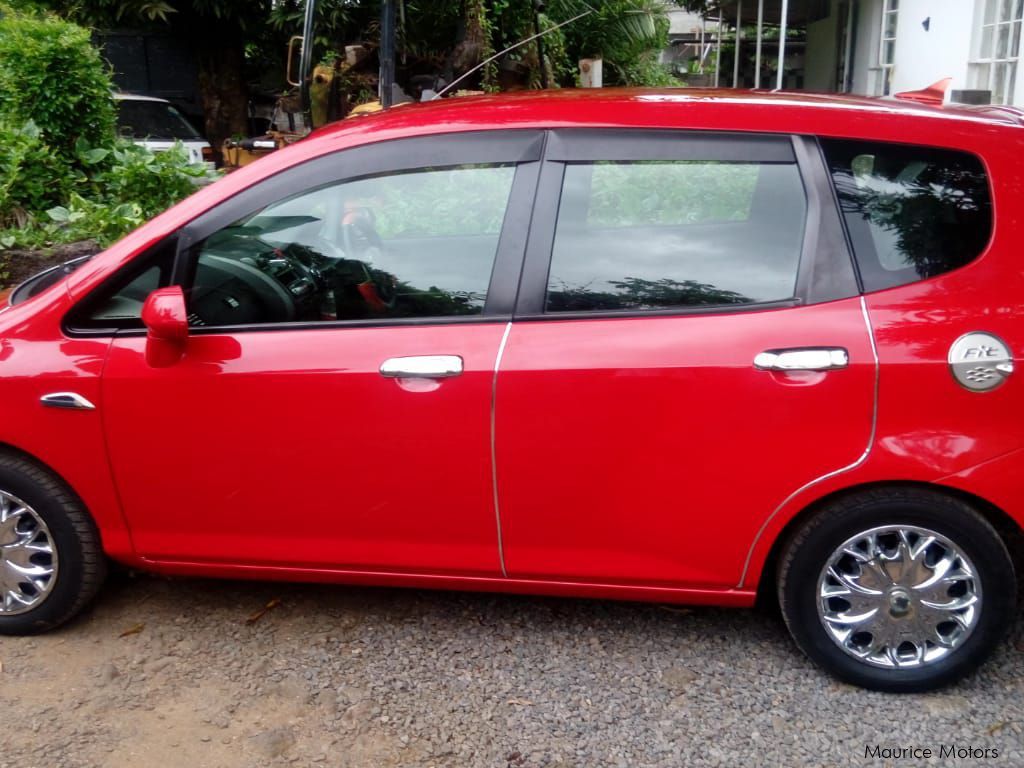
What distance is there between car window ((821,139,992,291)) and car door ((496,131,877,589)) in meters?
0.07

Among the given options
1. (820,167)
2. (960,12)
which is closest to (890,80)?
(960,12)

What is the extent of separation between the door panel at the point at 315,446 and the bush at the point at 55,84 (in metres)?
4.94

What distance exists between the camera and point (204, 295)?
127 inches

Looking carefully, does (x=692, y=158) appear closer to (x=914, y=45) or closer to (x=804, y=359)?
(x=804, y=359)

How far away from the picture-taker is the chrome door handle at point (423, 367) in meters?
2.98

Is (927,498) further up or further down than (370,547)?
further up

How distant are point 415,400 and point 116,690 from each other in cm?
134

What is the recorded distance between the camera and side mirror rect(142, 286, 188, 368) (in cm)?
295

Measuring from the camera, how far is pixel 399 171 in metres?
3.12

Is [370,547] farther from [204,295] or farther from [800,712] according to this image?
[800,712]

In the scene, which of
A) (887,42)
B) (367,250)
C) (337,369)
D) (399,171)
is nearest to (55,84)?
(367,250)

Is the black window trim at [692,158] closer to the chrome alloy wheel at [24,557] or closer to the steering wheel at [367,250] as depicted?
the steering wheel at [367,250]

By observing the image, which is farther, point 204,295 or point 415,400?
point 204,295

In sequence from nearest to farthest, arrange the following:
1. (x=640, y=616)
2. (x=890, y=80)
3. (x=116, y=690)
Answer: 1. (x=116, y=690)
2. (x=640, y=616)
3. (x=890, y=80)
